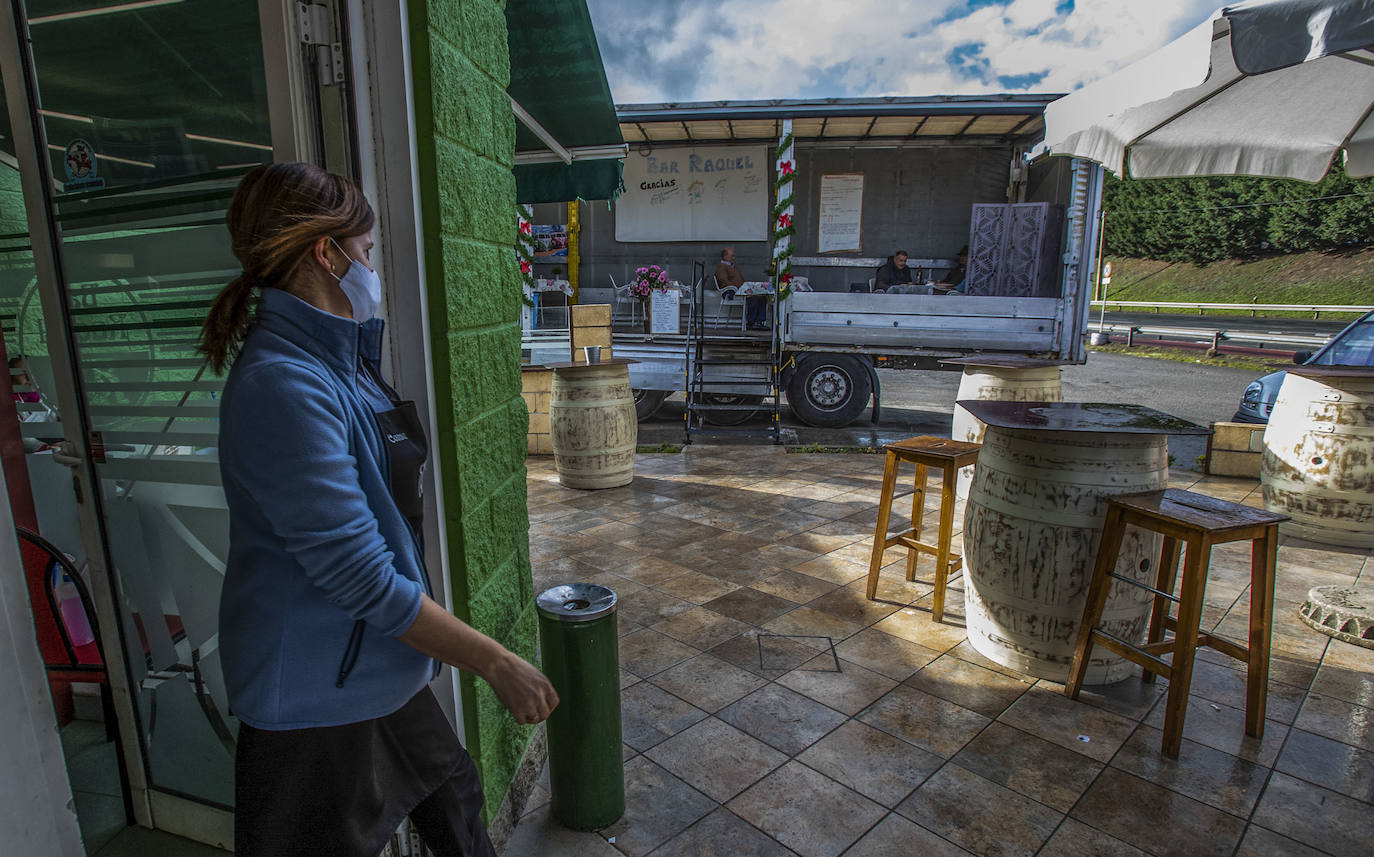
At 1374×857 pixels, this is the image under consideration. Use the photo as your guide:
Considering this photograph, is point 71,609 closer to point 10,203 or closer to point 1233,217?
point 10,203

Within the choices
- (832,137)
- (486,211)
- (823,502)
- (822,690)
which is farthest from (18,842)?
(832,137)

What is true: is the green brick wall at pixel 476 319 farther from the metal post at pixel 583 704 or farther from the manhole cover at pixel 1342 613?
the manhole cover at pixel 1342 613

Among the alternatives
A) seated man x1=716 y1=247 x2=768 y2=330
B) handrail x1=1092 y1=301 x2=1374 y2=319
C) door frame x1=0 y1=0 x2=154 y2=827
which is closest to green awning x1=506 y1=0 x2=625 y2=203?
door frame x1=0 y1=0 x2=154 y2=827

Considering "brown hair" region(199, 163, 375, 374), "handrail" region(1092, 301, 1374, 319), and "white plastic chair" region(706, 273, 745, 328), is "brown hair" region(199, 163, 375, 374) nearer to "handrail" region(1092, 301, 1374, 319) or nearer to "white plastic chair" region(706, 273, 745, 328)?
"white plastic chair" region(706, 273, 745, 328)

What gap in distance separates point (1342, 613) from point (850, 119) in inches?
346

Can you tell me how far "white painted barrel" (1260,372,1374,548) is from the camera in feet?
14.4

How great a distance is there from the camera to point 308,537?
1065 millimetres

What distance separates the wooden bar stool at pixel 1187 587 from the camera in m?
2.47

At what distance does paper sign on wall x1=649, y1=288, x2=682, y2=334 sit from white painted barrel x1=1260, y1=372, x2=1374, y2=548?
23.4 feet

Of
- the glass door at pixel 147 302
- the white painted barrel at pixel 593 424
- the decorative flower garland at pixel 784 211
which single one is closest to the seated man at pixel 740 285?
the decorative flower garland at pixel 784 211

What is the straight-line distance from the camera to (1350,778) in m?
2.38

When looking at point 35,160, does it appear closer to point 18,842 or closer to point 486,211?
point 486,211

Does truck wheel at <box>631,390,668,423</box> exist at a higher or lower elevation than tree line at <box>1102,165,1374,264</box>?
lower

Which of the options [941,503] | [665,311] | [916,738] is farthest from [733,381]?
[916,738]
